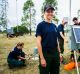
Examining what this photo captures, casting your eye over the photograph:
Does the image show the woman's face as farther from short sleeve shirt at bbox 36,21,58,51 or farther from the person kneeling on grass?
the person kneeling on grass

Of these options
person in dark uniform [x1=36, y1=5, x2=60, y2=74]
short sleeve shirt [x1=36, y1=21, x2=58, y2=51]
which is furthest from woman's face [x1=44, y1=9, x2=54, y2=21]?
short sleeve shirt [x1=36, y1=21, x2=58, y2=51]

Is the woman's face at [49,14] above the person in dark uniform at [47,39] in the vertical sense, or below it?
above

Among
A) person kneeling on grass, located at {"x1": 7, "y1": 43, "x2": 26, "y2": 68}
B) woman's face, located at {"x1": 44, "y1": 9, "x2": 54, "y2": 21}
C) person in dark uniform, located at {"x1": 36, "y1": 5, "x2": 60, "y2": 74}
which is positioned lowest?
person kneeling on grass, located at {"x1": 7, "y1": 43, "x2": 26, "y2": 68}

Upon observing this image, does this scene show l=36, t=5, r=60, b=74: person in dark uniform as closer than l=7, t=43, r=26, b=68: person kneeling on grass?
Yes

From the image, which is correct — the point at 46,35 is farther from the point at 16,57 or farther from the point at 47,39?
the point at 16,57

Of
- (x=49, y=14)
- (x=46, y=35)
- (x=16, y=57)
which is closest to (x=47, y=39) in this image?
(x=46, y=35)

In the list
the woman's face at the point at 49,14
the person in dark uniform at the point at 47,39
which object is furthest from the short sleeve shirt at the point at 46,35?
the woman's face at the point at 49,14

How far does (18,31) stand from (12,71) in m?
34.7

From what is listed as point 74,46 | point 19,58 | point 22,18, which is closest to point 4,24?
point 22,18

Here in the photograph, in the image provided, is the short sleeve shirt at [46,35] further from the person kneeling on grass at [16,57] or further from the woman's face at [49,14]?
the person kneeling on grass at [16,57]

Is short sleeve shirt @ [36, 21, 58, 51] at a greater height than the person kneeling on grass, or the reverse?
short sleeve shirt @ [36, 21, 58, 51]

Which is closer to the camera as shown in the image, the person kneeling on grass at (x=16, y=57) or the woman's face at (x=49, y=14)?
the woman's face at (x=49, y=14)

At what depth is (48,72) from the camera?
17.1 feet

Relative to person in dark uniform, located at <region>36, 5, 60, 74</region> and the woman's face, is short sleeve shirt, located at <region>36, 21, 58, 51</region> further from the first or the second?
the woman's face
